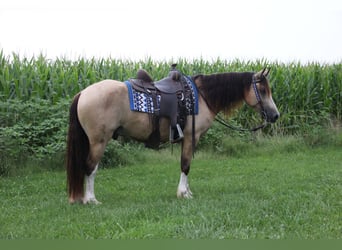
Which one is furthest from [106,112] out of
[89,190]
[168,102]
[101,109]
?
[89,190]

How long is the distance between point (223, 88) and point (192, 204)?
1.96 m

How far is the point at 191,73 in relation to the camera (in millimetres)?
13117

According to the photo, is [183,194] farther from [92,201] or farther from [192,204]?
[92,201]

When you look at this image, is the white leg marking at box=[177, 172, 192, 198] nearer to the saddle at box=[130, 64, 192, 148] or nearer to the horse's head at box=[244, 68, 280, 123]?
the saddle at box=[130, 64, 192, 148]

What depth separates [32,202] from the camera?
5.92 m

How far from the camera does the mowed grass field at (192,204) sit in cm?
413

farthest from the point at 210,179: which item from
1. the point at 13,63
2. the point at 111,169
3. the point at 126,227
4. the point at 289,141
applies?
the point at 13,63

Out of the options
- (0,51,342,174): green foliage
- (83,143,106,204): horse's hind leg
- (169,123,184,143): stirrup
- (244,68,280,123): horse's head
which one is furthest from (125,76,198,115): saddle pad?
(0,51,342,174): green foliage

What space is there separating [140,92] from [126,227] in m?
2.12

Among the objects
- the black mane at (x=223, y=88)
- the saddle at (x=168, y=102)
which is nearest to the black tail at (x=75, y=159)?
the saddle at (x=168, y=102)

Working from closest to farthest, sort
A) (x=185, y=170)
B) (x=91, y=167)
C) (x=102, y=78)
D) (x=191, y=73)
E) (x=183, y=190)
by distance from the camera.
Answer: (x=91, y=167) < (x=183, y=190) < (x=185, y=170) < (x=102, y=78) < (x=191, y=73)

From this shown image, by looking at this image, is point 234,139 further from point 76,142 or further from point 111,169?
point 76,142

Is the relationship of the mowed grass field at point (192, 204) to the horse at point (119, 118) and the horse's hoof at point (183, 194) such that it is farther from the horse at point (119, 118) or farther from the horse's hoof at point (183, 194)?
the horse at point (119, 118)

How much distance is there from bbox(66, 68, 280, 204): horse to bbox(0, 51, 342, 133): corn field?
426 cm
